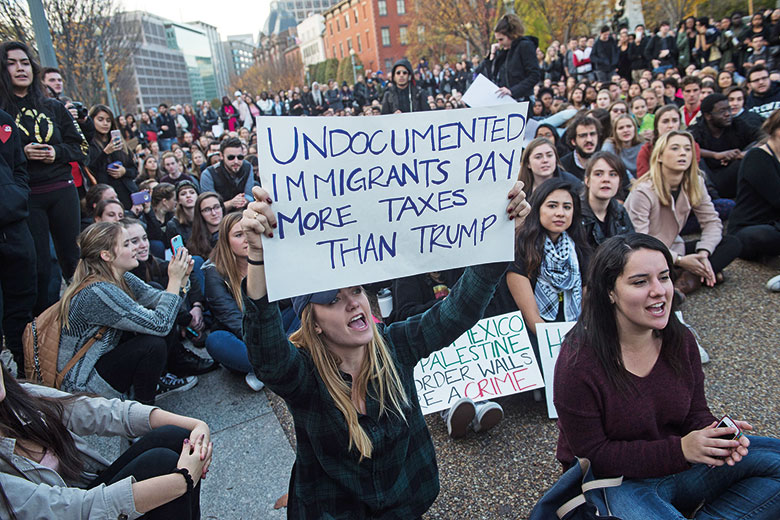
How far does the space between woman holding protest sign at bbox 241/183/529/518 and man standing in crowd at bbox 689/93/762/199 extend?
567cm

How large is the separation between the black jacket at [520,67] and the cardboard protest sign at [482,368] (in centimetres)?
366

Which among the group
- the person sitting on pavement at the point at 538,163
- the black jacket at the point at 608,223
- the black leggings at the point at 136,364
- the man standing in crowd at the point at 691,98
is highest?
the man standing in crowd at the point at 691,98

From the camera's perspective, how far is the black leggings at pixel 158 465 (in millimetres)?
1929

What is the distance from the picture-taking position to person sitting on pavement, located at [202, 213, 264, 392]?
379cm

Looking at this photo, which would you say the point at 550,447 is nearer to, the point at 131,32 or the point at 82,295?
the point at 82,295

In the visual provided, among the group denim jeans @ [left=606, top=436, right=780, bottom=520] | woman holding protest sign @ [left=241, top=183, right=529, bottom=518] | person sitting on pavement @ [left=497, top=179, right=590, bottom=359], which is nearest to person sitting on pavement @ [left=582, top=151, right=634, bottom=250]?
person sitting on pavement @ [left=497, top=179, right=590, bottom=359]

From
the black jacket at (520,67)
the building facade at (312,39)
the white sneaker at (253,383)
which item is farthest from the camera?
the building facade at (312,39)

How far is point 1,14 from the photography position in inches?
467

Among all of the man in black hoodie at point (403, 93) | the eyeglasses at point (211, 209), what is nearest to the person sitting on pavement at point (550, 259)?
the eyeglasses at point (211, 209)

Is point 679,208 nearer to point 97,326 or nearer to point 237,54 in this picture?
point 97,326

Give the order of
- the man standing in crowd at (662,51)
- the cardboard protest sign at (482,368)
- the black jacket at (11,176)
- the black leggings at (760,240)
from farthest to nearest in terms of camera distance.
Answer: the man standing in crowd at (662,51)
the black leggings at (760,240)
the black jacket at (11,176)
the cardboard protest sign at (482,368)

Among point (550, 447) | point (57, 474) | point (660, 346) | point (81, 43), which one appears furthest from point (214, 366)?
point (81, 43)

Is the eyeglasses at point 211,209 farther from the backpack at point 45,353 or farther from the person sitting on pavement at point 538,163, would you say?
the person sitting on pavement at point 538,163

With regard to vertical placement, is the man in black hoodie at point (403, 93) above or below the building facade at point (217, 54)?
below
